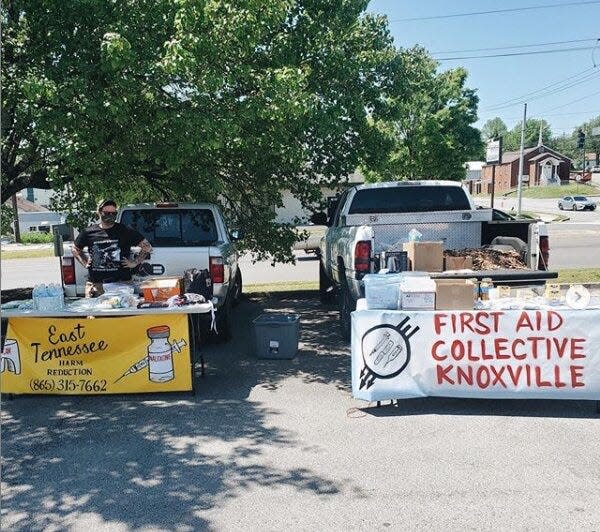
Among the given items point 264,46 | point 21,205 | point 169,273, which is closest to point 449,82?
point 264,46

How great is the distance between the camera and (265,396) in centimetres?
625

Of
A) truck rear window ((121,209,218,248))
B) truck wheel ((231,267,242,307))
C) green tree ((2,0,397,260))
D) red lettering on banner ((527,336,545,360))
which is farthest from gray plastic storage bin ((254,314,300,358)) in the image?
truck wheel ((231,267,242,307))

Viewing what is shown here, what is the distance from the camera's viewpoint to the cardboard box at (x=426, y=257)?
6.94m

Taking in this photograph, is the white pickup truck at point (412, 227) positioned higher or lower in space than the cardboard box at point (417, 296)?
higher

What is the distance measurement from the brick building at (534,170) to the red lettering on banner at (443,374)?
84.0 meters

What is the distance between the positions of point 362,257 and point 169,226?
3.05 m

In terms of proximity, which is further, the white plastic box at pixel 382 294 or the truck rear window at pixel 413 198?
the truck rear window at pixel 413 198

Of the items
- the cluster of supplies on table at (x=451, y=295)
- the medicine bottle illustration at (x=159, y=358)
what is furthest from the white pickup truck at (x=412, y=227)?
the medicine bottle illustration at (x=159, y=358)

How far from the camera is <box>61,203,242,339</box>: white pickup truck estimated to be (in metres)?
7.69

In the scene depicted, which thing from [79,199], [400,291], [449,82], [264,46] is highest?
[449,82]

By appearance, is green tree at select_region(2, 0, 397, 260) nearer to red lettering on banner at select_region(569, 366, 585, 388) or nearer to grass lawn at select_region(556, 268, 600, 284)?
red lettering on banner at select_region(569, 366, 585, 388)

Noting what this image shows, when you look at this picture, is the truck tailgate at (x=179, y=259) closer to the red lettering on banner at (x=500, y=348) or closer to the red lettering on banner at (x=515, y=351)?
the red lettering on banner at (x=500, y=348)

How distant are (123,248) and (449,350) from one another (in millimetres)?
3959

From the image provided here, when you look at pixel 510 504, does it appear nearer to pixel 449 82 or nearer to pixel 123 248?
pixel 123 248
